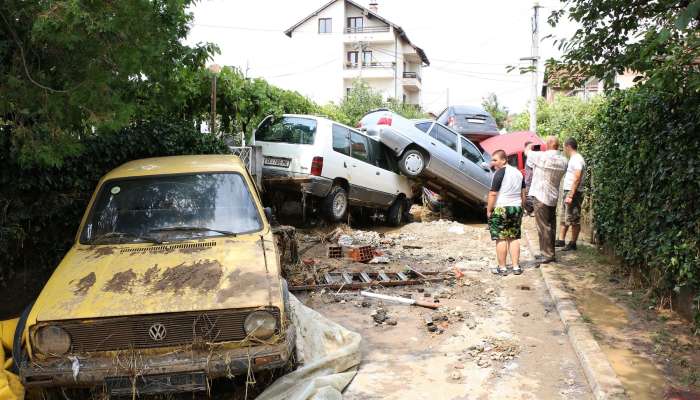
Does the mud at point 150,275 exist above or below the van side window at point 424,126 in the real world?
below

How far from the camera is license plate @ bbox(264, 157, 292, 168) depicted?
10836 millimetres

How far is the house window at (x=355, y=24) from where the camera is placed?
173 feet

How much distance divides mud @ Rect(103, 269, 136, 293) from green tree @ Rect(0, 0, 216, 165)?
4.74 ft

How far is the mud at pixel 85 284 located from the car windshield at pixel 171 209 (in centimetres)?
64

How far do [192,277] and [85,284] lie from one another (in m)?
0.78

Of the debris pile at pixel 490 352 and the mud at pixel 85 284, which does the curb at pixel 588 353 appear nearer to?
the debris pile at pixel 490 352

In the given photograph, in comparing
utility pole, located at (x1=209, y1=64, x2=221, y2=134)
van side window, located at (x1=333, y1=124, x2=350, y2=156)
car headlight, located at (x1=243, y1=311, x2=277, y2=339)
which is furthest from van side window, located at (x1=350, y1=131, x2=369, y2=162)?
car headlight, located at (x1=243, y1=311, x2=277, y2=339)

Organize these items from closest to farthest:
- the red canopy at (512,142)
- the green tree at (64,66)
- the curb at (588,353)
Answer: the curb at (588,353) → the green tree at (64,66) → the red canopy at (512,142)

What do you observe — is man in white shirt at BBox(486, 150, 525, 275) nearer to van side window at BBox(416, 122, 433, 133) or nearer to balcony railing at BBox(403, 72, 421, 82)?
van side window at BBox(416, 122, 433, 133)

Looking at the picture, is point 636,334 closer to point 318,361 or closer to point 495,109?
point 318,361

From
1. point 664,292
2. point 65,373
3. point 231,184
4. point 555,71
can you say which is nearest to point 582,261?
point 664,292

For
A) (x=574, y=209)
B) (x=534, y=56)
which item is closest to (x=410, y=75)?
(x=534, y=56)

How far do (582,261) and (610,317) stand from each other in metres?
2.79

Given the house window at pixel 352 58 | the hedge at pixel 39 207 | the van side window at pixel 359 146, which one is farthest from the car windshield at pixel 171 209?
the house window at pixel 352 58
